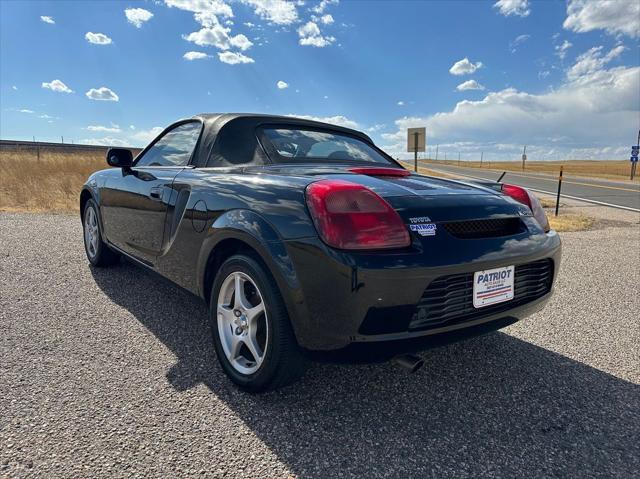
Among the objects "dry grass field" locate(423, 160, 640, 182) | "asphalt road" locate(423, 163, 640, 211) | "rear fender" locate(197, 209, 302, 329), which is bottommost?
"dry grass field" locate(423, 160, 640, 182)

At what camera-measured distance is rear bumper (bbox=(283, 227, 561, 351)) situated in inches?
67.2

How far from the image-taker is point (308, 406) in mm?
2115

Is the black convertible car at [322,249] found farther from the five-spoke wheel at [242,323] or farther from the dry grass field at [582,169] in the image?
the dry grass field at [582,169]

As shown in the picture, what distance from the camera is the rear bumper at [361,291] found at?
1706 millimetres

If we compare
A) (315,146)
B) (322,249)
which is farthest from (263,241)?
(315,146)

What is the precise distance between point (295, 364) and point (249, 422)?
33 cm

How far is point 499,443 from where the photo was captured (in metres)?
1.87

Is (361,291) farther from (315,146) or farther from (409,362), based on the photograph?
(315,146)

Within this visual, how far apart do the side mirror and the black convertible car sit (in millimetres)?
762

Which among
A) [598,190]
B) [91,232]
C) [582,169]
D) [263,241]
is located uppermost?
[263,241]

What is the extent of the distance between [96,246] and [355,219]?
356 cm

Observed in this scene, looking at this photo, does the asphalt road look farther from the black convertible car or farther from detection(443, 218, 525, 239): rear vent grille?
the black convertible car

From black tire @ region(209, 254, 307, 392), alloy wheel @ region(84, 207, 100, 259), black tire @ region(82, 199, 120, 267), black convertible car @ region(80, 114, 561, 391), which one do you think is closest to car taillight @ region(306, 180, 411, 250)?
black convertible car @ region(80, 114, 561, 391)

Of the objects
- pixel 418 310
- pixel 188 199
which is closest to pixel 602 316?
pixel 418 310
